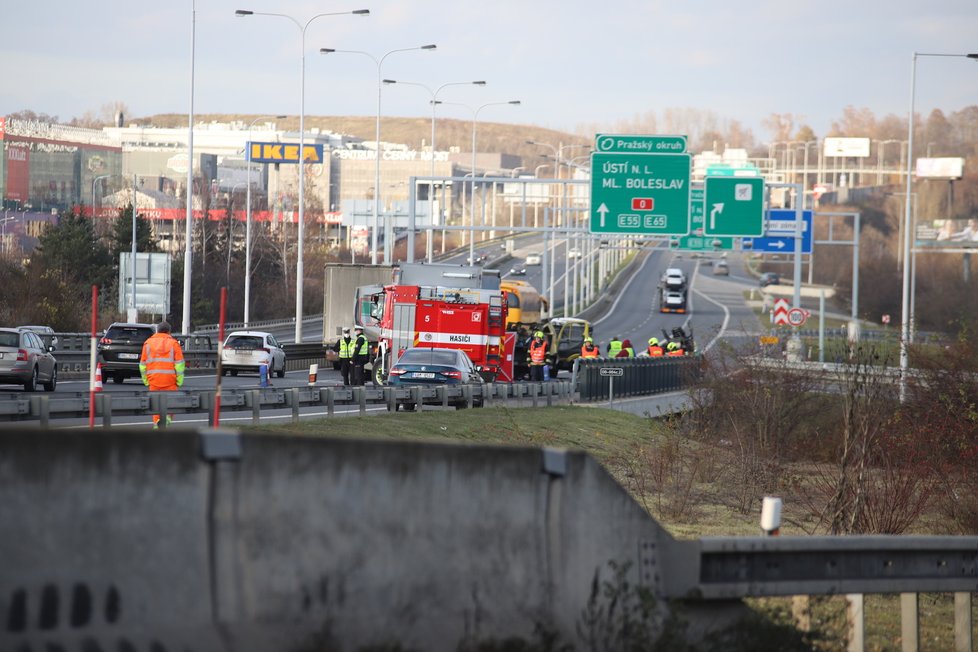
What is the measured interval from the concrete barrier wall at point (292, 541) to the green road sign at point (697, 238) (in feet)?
129

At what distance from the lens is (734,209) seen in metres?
46.1

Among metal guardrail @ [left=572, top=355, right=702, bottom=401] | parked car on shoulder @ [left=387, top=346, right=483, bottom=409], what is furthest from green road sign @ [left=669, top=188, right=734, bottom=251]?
parked car on shoulder @ [left=387, top=346, right=483, bottom=409]

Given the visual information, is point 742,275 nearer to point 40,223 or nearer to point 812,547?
point 40,223

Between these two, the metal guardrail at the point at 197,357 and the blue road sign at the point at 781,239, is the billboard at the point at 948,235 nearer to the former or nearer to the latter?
the blue road sign at the point at 781,239

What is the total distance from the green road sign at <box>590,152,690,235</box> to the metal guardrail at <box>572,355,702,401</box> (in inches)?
164

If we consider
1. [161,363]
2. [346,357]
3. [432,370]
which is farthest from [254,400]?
[346,357]

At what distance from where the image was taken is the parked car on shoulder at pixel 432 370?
28391 millimetres

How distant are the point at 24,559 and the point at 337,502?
4.11ft

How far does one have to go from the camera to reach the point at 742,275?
484 ft

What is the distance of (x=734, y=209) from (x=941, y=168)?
10168 cm

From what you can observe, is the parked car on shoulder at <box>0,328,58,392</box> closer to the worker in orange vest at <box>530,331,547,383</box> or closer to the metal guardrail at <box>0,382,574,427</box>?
the metal guardrail at <box>0,382,574,427</box>

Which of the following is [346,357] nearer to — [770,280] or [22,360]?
[22,360]

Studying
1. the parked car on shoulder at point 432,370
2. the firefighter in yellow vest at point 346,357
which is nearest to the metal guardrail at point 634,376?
the parked car on shoulder at point 432,370

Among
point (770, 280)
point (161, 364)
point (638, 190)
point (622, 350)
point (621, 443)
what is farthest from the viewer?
point (770, 280)
